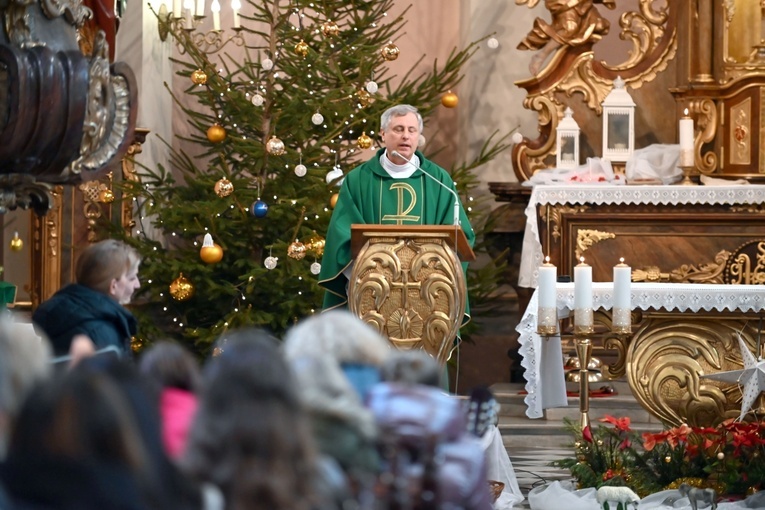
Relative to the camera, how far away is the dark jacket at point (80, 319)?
14.2ft

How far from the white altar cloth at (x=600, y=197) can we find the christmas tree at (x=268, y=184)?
2.31 ft

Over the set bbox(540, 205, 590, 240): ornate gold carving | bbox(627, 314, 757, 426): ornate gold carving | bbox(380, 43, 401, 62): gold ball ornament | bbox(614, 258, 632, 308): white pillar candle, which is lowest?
bbox(627, 314, 757, 426): ornate gold carving

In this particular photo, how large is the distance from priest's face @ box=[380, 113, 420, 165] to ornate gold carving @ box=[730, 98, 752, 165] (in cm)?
434

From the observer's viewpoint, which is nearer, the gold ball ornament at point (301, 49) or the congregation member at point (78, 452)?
the congregation member at point (78, 452)

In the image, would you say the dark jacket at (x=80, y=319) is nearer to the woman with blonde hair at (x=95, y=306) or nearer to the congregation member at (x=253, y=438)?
the woman with blonde hair at (x=95, y=306)

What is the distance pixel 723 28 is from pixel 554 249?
218cm

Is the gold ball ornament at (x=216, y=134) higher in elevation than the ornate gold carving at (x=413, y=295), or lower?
higher

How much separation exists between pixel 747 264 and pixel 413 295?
14.8 ft

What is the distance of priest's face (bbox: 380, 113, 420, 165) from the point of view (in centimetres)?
712

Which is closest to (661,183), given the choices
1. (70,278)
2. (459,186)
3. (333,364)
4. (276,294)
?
(459,186)

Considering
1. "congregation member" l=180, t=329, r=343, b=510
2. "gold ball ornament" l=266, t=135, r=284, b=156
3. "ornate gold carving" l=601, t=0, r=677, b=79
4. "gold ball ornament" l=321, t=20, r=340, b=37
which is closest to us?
"congregation member" l=180, t=329, r=343, b=510

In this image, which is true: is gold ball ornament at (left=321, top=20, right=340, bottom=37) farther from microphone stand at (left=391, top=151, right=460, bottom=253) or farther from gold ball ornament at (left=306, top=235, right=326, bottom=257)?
microphone stand at (left=391, top=151, right=460, bottom=253)

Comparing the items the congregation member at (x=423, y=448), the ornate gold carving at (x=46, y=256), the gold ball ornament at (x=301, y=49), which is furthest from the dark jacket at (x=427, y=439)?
the ornate gold carving at (x=46, y=256)

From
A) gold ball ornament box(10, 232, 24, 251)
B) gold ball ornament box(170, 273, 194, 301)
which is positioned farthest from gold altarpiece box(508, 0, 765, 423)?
gold ball ornament box(10, 232, 24, 251)
